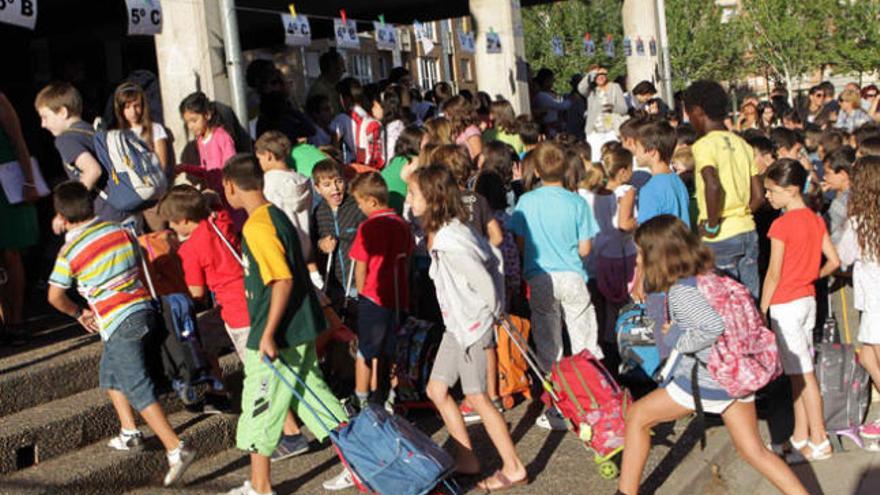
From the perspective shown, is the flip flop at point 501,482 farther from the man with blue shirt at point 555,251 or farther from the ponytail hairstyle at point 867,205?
the ponytail hairstyle at point 867,205

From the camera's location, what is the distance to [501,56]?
15.3 metres

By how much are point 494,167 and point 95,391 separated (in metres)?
3.38

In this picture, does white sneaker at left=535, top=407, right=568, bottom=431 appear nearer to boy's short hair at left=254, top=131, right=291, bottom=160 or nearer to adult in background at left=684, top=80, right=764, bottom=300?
adult in background at left=684, top=80, right=764, bottom=300

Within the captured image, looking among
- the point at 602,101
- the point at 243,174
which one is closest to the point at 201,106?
the point at 243,174

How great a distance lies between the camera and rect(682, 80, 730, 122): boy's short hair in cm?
869

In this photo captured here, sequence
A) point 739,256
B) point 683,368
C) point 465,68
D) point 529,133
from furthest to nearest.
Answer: point 465,68
point 529,133
point 739,256
point 683,368

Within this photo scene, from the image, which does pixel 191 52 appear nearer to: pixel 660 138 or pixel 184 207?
pixel 184 207

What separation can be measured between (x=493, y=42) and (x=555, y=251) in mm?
7533

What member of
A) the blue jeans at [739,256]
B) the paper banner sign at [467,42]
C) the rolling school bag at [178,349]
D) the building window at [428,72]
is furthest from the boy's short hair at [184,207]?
the building window at [428,72]

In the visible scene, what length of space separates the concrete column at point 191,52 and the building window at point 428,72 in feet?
137

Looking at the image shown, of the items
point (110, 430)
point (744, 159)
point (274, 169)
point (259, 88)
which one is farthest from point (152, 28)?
point (744, 159)

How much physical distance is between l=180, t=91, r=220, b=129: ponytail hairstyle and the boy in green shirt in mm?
2576

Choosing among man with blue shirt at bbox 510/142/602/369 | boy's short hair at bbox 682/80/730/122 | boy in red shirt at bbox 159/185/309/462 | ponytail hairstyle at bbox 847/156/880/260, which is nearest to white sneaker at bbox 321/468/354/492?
boy in red shirt at bbox 159/185/309/462

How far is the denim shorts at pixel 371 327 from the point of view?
7.73 metres
